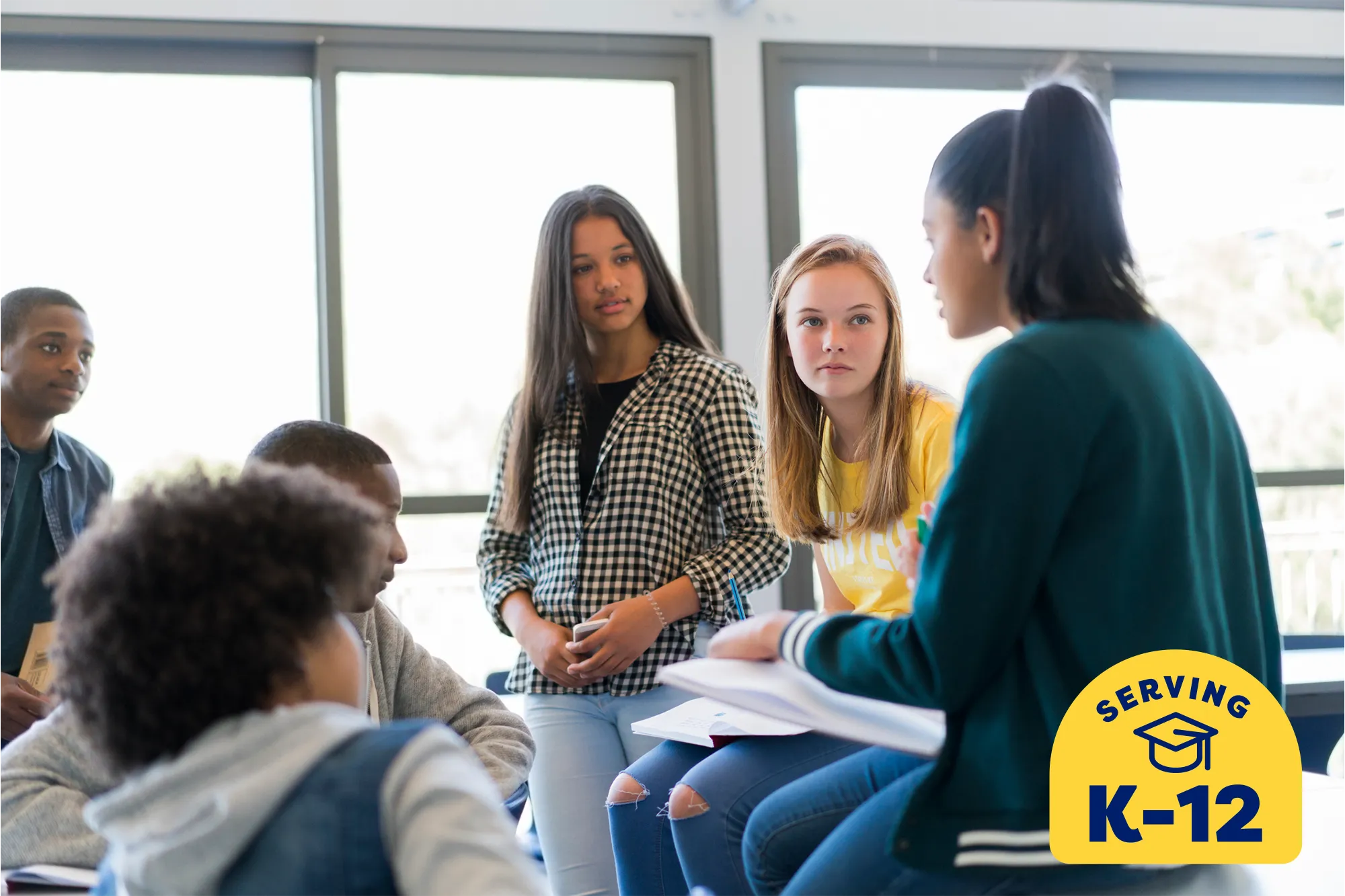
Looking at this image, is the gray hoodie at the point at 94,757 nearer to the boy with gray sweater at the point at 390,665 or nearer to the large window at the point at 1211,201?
the boy with gray sweater at the point at 390,665

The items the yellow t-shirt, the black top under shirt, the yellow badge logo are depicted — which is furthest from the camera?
the black top under shirt

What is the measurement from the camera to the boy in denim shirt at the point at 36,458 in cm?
213

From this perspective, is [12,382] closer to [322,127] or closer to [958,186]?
[322,127]

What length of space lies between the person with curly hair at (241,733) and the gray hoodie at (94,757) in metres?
0.09

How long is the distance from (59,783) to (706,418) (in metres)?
1.22

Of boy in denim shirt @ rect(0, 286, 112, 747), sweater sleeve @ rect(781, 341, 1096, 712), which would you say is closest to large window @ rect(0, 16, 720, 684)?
boy in denim shirt @ rect(0, 286, 112, 747)

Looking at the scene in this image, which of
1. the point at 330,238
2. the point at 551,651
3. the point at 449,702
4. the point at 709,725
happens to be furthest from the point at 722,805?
the point at 330,238

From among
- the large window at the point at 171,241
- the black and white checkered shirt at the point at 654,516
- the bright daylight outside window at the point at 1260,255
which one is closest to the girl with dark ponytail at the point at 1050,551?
the black and white checkered shirt at the point at 654,516

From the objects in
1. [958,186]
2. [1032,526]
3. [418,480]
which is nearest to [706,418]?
[958,186]

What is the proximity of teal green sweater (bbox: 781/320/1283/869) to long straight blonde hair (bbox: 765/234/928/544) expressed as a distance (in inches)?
27.3

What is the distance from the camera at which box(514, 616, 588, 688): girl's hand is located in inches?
74.7

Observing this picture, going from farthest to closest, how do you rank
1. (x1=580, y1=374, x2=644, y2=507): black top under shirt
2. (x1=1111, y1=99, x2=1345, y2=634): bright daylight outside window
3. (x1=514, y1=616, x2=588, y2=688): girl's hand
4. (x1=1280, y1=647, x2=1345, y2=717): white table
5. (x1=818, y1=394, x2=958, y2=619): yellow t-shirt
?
(x1=1111, y1=99, x2=1345, y2=634): bright daylight outside window
(x1=1280, y1=647, x2=1345, y2=717): white table
(x1=580, y1=374, x2=644, y2=507): black top under shirt
(x1=514, y1=616, x2=588, y2=688): girl's hand
(x1=818, y1=394, x2=958, y2=619): yellow t-shirt

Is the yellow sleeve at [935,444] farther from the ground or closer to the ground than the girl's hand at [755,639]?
farther from the ground

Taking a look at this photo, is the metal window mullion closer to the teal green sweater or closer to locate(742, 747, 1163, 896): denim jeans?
locate(742, 747, 1163, 896): denim jeans
